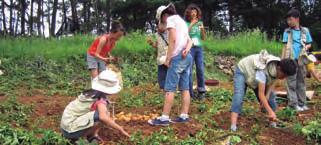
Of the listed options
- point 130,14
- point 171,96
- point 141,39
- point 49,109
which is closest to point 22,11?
point 130,14

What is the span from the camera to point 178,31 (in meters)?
6.32

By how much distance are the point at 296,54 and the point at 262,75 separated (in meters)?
2.29

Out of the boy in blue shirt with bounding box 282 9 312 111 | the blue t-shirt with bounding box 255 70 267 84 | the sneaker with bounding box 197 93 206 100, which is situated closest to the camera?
the blue t-shirt with bounding box 255 70 267 84

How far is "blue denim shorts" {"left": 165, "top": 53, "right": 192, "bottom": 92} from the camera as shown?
6.25 meters

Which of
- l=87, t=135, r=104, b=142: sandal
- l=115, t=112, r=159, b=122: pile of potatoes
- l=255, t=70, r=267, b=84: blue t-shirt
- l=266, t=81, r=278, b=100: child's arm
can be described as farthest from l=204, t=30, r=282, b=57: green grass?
l=87, t=135, r=104, b=142: sandal

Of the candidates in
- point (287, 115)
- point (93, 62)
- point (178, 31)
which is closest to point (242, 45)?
point (287, 115)

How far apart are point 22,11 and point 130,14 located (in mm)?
6601

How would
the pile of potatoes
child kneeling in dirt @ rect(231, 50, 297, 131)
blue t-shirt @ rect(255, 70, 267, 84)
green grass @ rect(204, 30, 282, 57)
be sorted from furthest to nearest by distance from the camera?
green grass @ rect(204, 30, 282, 57) → the pile of potatoes → blue t-shirt @ rect(255, 70, 267, 84) → child kneeling in dirt @ rect(231, 50, 297, 131)

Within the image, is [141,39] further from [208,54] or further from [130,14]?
[130,14]

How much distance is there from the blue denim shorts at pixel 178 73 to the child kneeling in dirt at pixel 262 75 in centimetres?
67

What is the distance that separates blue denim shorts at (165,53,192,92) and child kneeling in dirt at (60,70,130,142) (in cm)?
117

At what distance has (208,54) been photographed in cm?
1369

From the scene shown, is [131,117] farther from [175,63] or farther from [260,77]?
[260,77]

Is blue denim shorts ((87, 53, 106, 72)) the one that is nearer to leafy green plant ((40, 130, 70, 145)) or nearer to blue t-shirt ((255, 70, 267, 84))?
leafy green plant ((40, 130, 70, 145))
